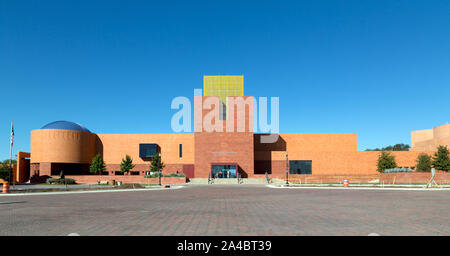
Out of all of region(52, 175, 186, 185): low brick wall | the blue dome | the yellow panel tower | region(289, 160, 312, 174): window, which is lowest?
region(52, 175, 186, 185): low brick wall

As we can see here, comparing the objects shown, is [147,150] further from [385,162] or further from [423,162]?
[423,162]

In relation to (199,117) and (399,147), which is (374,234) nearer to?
(199,117)

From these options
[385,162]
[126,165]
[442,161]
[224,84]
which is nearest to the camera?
[442,161]

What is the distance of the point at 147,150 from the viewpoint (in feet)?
270

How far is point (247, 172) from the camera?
Result: 74500mm

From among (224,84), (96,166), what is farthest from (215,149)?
(96,166)

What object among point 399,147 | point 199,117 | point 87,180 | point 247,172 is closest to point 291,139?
point 247,172

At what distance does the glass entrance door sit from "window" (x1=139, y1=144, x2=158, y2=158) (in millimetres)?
15506

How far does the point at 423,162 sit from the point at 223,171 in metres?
40.4

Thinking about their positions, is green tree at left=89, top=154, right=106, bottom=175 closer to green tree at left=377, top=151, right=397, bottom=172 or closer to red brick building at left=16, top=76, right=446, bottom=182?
red brick building at left=16, top=76, right=446, bottom=182

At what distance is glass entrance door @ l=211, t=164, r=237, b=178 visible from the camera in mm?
74125

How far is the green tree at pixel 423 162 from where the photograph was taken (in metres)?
69.2

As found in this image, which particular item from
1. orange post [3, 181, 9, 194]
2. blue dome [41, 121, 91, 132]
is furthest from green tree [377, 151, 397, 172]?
orange post [3, 181, 9, 194]
